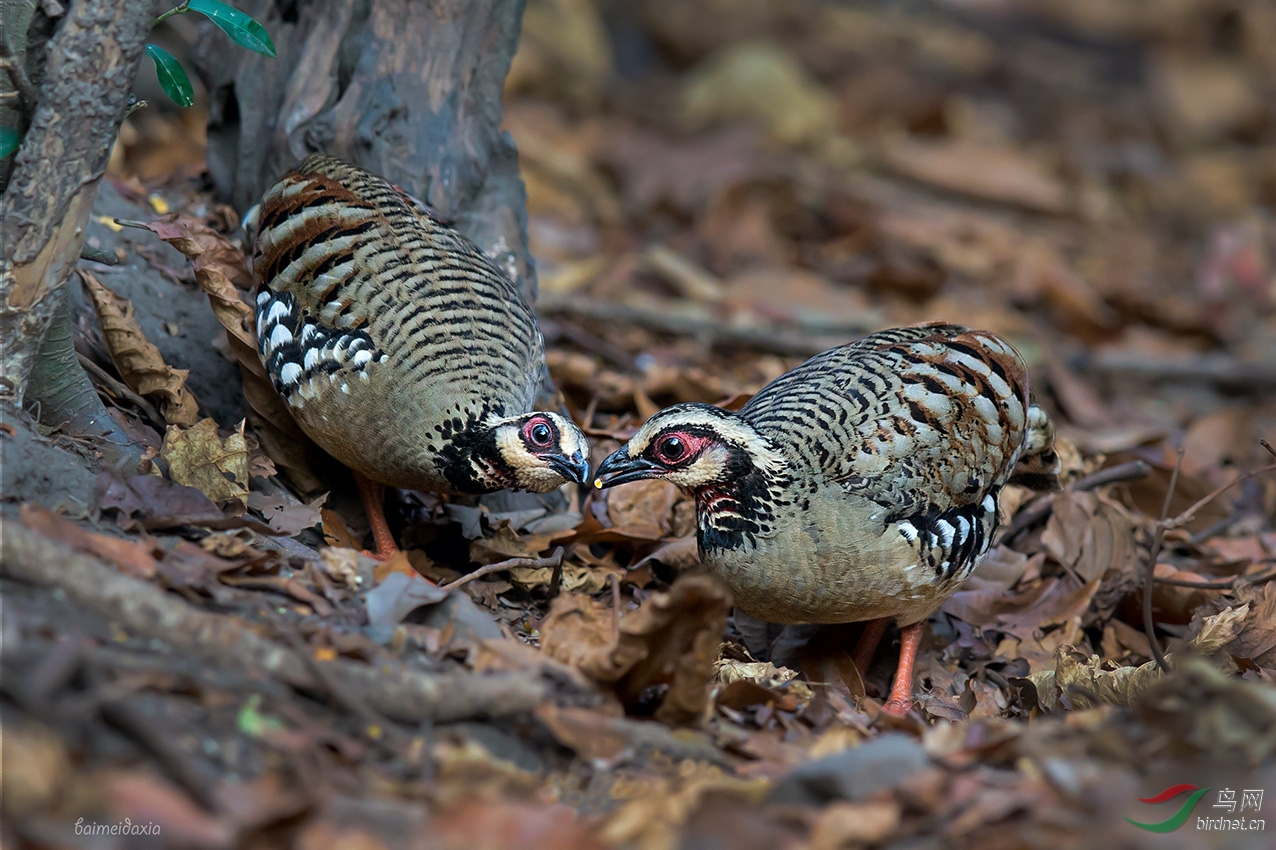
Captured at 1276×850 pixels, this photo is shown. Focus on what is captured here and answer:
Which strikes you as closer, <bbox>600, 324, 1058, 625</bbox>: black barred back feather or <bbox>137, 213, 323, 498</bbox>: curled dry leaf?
<bbox>600, 324, 1058, 625</bbox>: black barred back feather

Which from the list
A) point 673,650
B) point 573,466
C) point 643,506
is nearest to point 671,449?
point 573,466

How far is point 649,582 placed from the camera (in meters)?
5.55

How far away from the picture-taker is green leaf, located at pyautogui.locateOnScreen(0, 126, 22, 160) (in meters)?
4.08

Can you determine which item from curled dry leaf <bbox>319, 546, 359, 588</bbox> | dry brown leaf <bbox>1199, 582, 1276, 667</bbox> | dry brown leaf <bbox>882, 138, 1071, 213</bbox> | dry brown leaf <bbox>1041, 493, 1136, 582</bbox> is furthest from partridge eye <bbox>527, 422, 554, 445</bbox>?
dry brown leaf <bbox>882, 138, 1071, 213</bbox>

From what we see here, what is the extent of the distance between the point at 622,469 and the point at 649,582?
0.79 metres

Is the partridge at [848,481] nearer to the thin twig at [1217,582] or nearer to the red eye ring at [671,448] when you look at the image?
the red eye ring at [671,448]

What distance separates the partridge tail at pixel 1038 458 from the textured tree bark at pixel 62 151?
4.09 meters

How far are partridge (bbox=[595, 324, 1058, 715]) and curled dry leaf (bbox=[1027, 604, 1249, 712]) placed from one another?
1.86 feet

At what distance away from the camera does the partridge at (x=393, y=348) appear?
5055 millimetres

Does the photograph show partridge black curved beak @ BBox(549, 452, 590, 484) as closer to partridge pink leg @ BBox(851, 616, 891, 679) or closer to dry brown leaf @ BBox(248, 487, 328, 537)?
dry brown leaf @ BBox(248, 487, 328, 537)

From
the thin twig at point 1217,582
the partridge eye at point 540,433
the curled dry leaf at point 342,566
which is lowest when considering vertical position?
the thin twig at point 1217,582

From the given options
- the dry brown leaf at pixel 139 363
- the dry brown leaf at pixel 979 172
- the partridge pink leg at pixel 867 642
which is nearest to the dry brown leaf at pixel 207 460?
the dry brown leaf at pixel 139 363

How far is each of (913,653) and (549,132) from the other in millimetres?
8619

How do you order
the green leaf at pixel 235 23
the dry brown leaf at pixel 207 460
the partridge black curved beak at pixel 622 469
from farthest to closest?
the partridge black curved beak at pixel 622 469
the dry brown leaf at pixel 207 460
the green leaf at pixel 235 23
